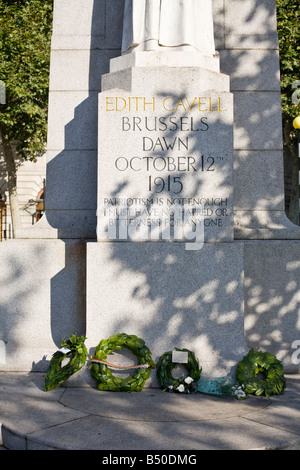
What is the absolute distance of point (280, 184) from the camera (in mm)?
7008

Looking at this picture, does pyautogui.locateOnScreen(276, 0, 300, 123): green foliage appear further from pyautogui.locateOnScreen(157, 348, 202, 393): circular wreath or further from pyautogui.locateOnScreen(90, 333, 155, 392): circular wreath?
pyautogui.locateOnScreen(90, 333, 155, 392): circular wreath

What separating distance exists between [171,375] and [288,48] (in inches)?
610

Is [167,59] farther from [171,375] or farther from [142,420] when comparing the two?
[142,420]

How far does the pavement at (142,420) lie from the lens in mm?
3943

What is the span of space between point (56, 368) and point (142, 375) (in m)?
0.94

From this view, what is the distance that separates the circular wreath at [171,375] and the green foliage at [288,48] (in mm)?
14141

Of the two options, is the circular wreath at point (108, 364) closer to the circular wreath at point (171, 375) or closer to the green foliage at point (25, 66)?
the circular wreath at point (171, 375)

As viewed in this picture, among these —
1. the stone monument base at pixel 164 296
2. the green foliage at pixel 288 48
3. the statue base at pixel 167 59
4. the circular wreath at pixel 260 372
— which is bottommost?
the circular wreath at pixel 260 372

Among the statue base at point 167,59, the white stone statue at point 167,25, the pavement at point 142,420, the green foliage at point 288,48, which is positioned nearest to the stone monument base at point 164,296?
the pavement at point 142,420

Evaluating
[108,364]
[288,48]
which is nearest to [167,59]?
[108,364]

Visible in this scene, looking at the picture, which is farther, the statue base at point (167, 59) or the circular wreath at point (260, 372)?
the statue base at point (167, 59)

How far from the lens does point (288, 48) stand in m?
18.1

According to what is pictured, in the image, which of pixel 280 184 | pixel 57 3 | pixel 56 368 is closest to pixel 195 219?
pixel 280 184

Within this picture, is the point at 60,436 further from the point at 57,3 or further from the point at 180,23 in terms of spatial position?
the point at 57,3
